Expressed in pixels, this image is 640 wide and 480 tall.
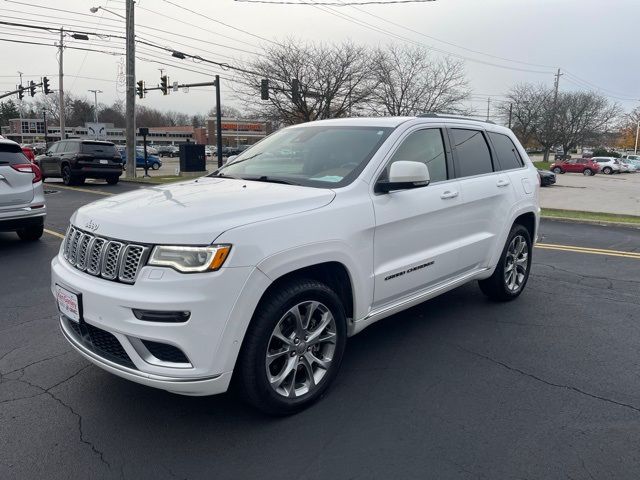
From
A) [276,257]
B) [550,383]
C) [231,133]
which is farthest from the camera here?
[231,133]

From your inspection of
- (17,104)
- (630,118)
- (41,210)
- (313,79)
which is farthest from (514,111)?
(17,104)

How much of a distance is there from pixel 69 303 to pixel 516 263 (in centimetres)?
422

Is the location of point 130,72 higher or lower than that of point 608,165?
higher

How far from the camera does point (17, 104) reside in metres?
112

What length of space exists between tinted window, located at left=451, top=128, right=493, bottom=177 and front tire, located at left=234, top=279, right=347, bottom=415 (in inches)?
78.3

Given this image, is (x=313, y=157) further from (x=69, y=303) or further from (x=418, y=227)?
(x=69, y=303)

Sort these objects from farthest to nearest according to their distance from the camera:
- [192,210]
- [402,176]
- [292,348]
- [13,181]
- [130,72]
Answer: [130,72], [13,181], [402,176], [292,348], [192,210]

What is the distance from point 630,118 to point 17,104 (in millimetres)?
125307

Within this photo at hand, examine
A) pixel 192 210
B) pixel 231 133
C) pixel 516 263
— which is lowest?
pixel 516 263

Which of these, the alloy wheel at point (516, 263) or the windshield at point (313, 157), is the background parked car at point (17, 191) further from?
the alloy wheel at point (516, 263)

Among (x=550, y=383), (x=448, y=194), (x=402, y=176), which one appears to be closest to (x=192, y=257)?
(x=402, y=176)

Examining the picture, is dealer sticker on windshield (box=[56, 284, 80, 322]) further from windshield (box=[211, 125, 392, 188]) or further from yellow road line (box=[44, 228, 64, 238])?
yellow road line (box=[44, 228, 64, 238])

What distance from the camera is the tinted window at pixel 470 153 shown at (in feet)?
15.0

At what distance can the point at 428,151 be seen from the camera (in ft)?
13.9
